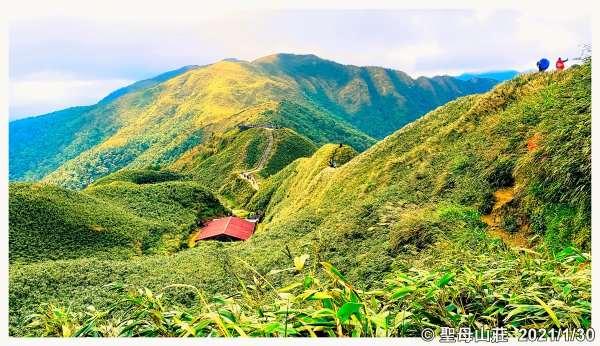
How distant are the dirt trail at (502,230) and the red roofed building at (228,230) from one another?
80.1ft

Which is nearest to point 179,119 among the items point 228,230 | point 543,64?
point 228,230

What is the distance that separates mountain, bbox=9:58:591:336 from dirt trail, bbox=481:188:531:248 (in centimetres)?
3

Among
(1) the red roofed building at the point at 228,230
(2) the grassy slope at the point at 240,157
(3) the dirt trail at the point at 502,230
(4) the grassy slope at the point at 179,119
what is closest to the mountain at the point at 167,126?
(4) the grassy slope at the point at 179,119

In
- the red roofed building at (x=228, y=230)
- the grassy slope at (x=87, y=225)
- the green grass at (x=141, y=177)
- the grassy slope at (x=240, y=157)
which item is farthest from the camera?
the green grass at (x=141, y=177)

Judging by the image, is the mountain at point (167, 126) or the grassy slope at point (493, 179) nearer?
the grassy slope at point (493, 179)

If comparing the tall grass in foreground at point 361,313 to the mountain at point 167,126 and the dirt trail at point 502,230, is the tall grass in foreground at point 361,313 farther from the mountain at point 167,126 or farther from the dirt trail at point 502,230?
the mountain at point 167,126

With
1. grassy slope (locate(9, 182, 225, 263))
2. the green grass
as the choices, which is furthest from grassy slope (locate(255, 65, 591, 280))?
the green grass

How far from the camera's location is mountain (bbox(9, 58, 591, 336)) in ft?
7.86

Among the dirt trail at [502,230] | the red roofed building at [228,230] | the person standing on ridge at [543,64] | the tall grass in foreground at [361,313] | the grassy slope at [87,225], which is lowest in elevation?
the red roofed building at [228,230]

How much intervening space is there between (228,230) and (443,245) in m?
26.7

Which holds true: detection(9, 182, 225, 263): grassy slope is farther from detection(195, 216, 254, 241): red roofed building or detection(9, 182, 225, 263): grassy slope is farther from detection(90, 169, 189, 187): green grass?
detection(90, 169, 189, 187): green grass

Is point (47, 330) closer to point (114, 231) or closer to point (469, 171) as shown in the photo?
point (469, 171)

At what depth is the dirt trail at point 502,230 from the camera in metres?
6.95

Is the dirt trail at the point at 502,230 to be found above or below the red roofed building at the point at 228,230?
above
